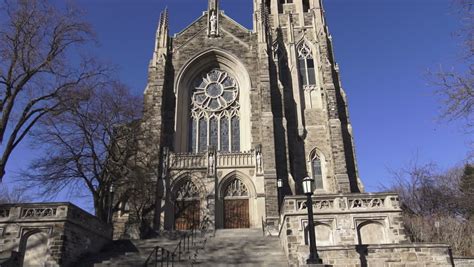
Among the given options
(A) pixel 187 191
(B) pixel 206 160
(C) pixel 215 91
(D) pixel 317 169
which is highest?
(C) pixel 215 91

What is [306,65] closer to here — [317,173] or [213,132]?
[317,173]

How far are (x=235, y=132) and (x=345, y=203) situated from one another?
11.2 meters

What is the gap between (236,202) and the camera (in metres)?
21.5

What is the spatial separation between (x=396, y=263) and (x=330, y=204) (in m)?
3.61

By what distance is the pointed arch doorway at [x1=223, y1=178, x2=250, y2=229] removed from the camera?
21094 millimetres

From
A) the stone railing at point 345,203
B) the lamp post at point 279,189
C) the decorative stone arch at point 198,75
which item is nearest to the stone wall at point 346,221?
the stone railing at point 345,203

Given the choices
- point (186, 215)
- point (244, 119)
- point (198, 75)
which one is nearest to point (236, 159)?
point (244, 119)

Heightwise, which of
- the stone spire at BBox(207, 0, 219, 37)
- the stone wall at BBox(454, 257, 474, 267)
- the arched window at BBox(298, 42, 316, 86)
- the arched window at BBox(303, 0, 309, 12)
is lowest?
the stone wall at BBox(454, 257, 474, 267)

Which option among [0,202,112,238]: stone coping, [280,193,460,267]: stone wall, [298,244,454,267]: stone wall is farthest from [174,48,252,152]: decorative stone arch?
[298,244,454,267]: stone wall

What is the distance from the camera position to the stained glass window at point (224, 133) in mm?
23734

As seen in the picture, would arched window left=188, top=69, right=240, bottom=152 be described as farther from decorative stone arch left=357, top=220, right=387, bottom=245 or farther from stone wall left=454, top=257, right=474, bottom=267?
stone wall left=454, top=257, right=474, bottom=267

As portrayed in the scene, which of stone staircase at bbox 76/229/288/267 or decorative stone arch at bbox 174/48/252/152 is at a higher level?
decorative stone arch at bbox 174/48/252/152

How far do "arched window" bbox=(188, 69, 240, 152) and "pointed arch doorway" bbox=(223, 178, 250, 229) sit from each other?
2773mm

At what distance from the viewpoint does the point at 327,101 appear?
23.7m
